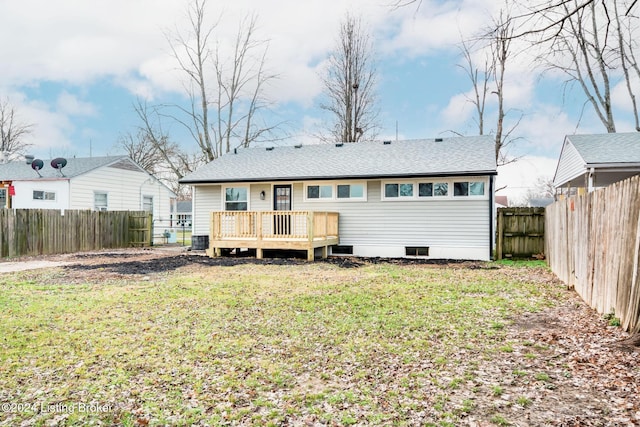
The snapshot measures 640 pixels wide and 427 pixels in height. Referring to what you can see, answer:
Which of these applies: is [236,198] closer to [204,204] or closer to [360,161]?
[204,204]

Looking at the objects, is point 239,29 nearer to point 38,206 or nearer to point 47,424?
point 38,206

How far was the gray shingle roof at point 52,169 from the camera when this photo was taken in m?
18.3

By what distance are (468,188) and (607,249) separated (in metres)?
7.69

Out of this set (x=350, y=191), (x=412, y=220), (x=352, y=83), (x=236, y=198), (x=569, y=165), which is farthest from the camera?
(x=352, y=83)

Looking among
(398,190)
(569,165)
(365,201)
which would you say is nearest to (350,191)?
(365,201)

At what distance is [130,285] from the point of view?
308 inches

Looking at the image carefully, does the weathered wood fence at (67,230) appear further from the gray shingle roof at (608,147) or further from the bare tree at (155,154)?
the gray shingle roof at (608,147)

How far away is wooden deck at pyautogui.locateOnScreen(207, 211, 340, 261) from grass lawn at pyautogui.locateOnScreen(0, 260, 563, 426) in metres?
4.59

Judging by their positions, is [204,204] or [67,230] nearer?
[67,230]

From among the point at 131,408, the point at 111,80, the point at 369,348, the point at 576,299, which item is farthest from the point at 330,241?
the point at 111,80

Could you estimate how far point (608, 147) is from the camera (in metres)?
13.9

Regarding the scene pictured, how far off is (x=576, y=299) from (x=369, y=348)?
12.9 feet

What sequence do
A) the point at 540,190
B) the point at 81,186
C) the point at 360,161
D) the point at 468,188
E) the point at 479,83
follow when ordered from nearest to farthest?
the point at 468,188, the point at 360,161, the point at 81,186, the point at 479,83, the point at 540,190

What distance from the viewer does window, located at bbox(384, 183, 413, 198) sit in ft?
42.8
